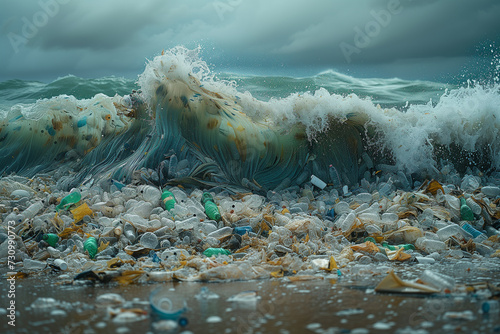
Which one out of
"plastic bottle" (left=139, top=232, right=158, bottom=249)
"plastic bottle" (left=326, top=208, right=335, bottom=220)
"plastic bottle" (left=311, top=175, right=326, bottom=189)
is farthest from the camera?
"plastic bottle" (left=311, top=175, right=326, bottom=189)

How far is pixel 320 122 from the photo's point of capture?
25.5 feet

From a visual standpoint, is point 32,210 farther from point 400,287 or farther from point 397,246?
point 400,287

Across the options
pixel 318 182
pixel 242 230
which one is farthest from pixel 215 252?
pixel 318 182

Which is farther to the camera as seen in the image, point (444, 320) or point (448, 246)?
point (448, 246)

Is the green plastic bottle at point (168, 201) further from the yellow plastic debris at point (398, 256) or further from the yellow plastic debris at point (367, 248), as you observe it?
the yellow plastic debris at point (398, 256)

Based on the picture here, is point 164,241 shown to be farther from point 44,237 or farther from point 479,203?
point 479,203

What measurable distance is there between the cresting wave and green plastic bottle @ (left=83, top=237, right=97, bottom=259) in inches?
97.0

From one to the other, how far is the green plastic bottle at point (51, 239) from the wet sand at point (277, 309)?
1307 mm

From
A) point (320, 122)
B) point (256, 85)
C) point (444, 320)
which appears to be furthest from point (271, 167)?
point (256, 85)

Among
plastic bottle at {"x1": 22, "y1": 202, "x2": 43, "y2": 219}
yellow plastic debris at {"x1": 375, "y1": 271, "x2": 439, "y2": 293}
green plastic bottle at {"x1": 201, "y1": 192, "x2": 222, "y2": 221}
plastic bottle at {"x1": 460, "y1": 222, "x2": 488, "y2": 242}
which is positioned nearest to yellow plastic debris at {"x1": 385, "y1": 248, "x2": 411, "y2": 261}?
plastic bottle at {"x1": 460, "y1": 222, "x2": 488, "y2": 242}

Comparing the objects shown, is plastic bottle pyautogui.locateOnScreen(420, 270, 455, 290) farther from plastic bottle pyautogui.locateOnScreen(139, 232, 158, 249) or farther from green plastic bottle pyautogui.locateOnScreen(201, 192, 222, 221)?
green plastic bottle pyautogui.locateOnScreen(201, 192, 222, 221)

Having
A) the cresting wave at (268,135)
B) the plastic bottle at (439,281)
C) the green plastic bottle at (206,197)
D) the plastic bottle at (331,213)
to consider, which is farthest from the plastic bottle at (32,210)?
the plastic bottle at (439,281)

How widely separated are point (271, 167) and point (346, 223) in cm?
282

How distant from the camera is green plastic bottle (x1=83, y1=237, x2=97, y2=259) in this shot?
424 centimetres
